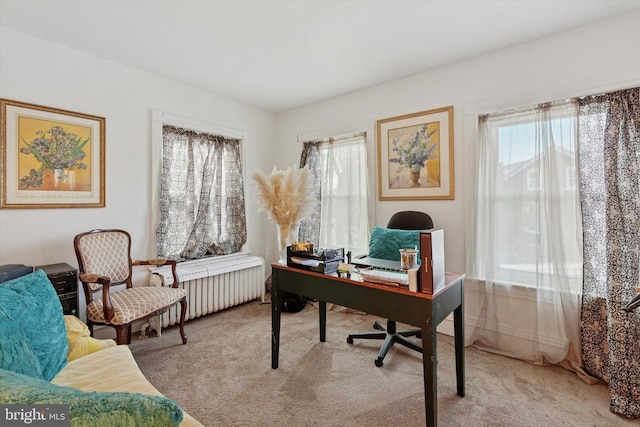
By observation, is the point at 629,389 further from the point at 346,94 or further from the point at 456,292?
the point at 346,94

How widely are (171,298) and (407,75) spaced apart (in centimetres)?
318

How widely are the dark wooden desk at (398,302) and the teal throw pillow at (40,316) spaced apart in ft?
4.04

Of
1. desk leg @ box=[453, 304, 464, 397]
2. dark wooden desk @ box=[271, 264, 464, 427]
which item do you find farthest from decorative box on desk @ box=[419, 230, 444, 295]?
desk leg @ box=[453, 304, 464, 397]

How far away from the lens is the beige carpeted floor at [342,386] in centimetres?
178

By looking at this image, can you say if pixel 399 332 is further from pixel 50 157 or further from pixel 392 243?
pixel 50 157

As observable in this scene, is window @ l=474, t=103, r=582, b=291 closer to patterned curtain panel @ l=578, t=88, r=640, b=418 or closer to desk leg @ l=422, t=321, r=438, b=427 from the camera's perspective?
patterned curtain panel @ l=578, t=88, r=640, b=418

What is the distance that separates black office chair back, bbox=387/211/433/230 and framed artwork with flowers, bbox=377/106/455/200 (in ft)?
0.90

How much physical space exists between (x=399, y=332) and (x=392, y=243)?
0.82 meters

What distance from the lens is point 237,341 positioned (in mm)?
2760

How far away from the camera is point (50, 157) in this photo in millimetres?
2527

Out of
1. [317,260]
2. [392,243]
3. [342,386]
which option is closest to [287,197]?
[317,260]

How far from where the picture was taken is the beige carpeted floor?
178 cm

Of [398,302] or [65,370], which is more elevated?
[398,302]

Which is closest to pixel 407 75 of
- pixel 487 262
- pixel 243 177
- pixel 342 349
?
pixel 487 262
